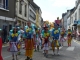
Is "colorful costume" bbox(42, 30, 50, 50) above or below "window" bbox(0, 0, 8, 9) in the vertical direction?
below

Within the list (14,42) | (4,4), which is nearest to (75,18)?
(4,4)

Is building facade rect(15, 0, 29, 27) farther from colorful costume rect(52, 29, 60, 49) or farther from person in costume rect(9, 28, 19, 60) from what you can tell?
person in costume rect(9, 28, 19, 60)

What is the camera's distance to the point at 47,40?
14.0 metres

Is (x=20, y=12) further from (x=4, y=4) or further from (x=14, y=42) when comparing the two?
(x=14, y=42)

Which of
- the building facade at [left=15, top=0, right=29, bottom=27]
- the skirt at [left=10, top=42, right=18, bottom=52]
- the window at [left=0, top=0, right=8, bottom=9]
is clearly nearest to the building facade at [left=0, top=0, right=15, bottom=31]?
the window at [left=0, top=0, right=8, bottom=9]

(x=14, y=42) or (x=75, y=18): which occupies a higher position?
(x=75, y=18)

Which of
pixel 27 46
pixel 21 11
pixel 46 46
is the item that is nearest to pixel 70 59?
pixel 46 46

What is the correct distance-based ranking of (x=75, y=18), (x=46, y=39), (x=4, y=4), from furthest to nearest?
(x=75, y=18), (x=4, y=4), (x=46, y=39)

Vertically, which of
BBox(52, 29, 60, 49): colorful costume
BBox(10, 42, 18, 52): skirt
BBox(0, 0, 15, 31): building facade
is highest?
BBox(0, 0, 15, 31): building facade

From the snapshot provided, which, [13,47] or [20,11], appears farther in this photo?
[20,11]

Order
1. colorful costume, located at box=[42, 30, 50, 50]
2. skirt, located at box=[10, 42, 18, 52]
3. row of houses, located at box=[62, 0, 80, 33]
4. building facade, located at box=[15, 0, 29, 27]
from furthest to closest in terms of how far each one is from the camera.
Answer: row of houses, located at box=[62, 0, 80, 33] → building facade, located at box=[15, 0, 29, 27] → colorful costume, located at box=[42, 30, 50, 50] → skirt, located at box=[10, 42, 18, 52]

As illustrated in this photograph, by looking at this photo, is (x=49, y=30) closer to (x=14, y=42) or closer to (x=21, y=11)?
(x=14, y=42)

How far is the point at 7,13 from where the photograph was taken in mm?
31141

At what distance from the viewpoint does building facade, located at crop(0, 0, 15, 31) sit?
Result: 29055mm
